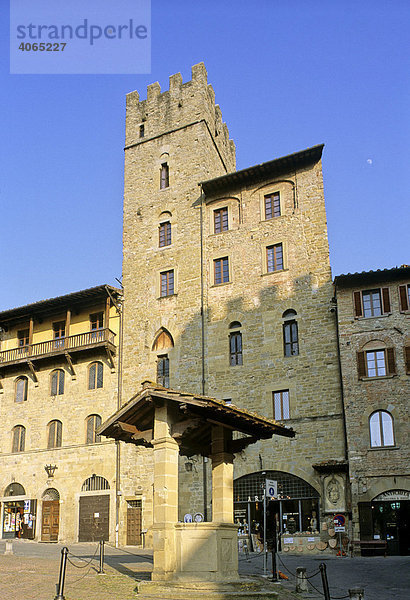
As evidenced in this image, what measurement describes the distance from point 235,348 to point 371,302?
7.17 metres

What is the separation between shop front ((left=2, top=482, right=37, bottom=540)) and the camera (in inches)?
1339

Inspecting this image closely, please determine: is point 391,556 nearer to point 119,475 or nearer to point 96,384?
point 119,475

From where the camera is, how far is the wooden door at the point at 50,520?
109 feet

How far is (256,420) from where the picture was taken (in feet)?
47.6

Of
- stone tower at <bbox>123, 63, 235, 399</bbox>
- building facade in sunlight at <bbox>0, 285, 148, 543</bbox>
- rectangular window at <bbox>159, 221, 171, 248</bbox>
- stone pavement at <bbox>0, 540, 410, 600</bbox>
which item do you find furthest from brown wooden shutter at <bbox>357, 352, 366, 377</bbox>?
rectangular window at <bbox>159, 221, 171, 248</bbox>

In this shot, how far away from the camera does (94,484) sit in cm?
3291

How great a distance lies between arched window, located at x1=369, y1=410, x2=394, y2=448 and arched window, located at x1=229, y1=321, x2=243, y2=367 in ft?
23.8

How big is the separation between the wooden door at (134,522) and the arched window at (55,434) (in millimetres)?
5948

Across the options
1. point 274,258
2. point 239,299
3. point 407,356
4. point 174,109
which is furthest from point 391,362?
point 174,109

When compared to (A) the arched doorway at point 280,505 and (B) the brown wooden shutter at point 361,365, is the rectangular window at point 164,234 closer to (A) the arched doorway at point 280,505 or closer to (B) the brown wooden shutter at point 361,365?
(B) the brown wooden shutter at point 361,365

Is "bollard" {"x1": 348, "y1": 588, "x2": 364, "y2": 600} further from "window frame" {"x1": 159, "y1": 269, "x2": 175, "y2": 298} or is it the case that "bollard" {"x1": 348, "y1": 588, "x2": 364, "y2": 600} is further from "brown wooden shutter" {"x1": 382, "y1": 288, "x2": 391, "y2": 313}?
"window frame" {"x1": 159, "y1": 269, "x2": 175, "y2": 298}

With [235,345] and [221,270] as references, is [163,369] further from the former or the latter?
[221,270]

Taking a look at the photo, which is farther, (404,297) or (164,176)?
(164,176)

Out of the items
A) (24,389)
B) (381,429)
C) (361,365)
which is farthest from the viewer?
(24,389)
